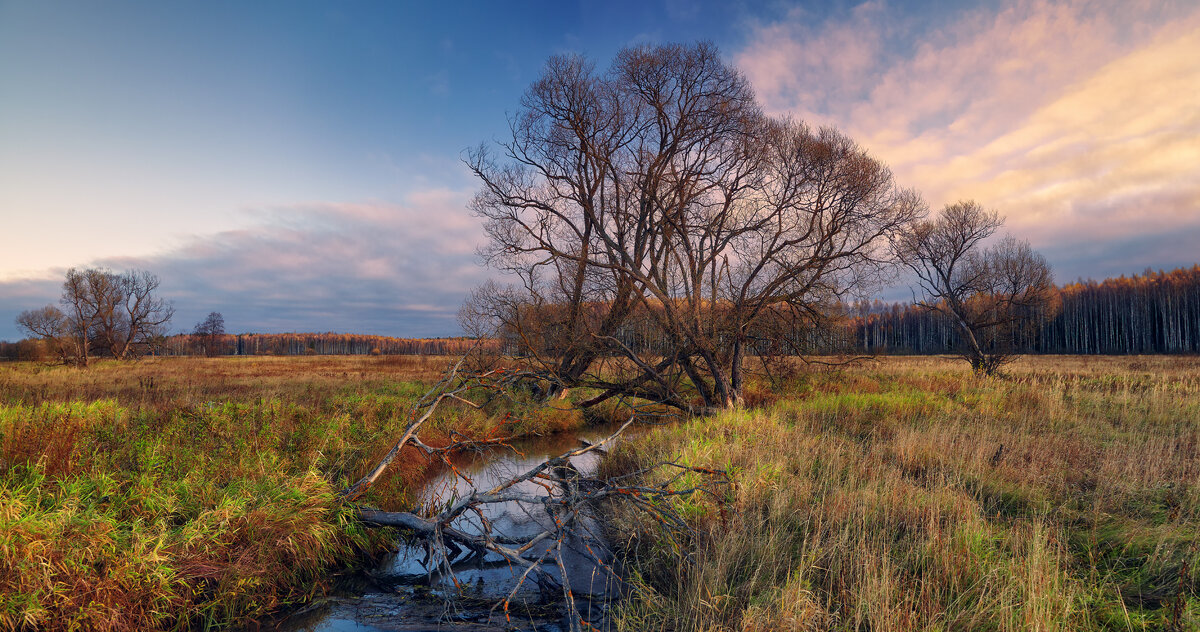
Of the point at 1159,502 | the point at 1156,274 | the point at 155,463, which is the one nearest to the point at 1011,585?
the point at 1159,502

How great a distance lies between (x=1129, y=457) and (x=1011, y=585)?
5820 mm

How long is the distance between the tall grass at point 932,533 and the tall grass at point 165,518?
369 cm

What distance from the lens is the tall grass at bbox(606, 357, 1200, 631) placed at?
378cm

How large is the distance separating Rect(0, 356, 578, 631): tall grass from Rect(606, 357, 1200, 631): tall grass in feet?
12.1

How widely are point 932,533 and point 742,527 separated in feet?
5.54

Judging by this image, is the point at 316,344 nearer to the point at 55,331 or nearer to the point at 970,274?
the point at 55,331

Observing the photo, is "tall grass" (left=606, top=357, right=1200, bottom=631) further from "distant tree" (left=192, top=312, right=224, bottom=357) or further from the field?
"distant tree" (left=192, top=312, right=224, bottom=357)

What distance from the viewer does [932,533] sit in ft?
15.2

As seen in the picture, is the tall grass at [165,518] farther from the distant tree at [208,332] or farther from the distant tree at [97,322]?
the distant tree at [208,332]

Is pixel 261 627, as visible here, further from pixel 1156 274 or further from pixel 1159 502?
pixel 1156 274

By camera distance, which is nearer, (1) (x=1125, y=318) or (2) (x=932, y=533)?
(2) (x=932, y=533)

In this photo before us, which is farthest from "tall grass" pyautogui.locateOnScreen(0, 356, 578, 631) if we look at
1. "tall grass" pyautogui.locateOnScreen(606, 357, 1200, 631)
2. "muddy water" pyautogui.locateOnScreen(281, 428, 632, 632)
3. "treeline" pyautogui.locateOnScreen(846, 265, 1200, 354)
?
"treeline" pyautogui.locateOnScreen(846, 265, 1200, 354)

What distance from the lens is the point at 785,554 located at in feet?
16.0

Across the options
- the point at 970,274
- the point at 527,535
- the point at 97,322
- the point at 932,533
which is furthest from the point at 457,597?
the point at 97,322
